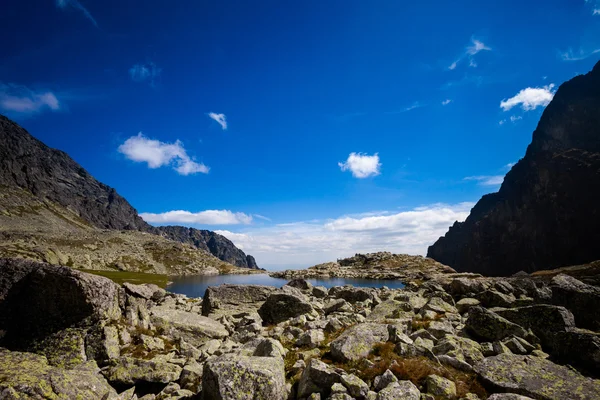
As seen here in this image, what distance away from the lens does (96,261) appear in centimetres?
13312

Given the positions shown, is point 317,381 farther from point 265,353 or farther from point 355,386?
point 265,353

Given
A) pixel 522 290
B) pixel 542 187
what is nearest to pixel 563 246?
pixel 542 187

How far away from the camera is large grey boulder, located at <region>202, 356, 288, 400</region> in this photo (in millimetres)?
7707

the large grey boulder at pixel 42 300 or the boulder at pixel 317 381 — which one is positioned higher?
the large grey boulder at pixel 42 300

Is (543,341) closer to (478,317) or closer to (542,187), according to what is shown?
(478,317)

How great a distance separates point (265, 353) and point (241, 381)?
334 cm

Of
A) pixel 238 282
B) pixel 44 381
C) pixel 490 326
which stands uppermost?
pixel 44 381

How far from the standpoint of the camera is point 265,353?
36.2 ft

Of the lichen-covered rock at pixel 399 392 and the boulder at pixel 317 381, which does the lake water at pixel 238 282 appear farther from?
the lichen-covered rock at pixel 399 392

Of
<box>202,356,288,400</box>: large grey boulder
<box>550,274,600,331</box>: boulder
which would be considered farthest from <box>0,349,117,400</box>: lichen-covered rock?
<box>550,274,600,331</box>: boulder

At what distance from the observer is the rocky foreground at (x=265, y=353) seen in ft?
26.8

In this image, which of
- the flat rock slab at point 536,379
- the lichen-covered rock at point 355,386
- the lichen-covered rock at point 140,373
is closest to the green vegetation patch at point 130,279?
the lichen-covered rock at point 140,373

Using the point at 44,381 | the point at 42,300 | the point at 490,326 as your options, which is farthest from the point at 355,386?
the point at 42,300

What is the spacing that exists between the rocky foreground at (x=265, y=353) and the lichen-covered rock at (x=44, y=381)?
1.4 inches
